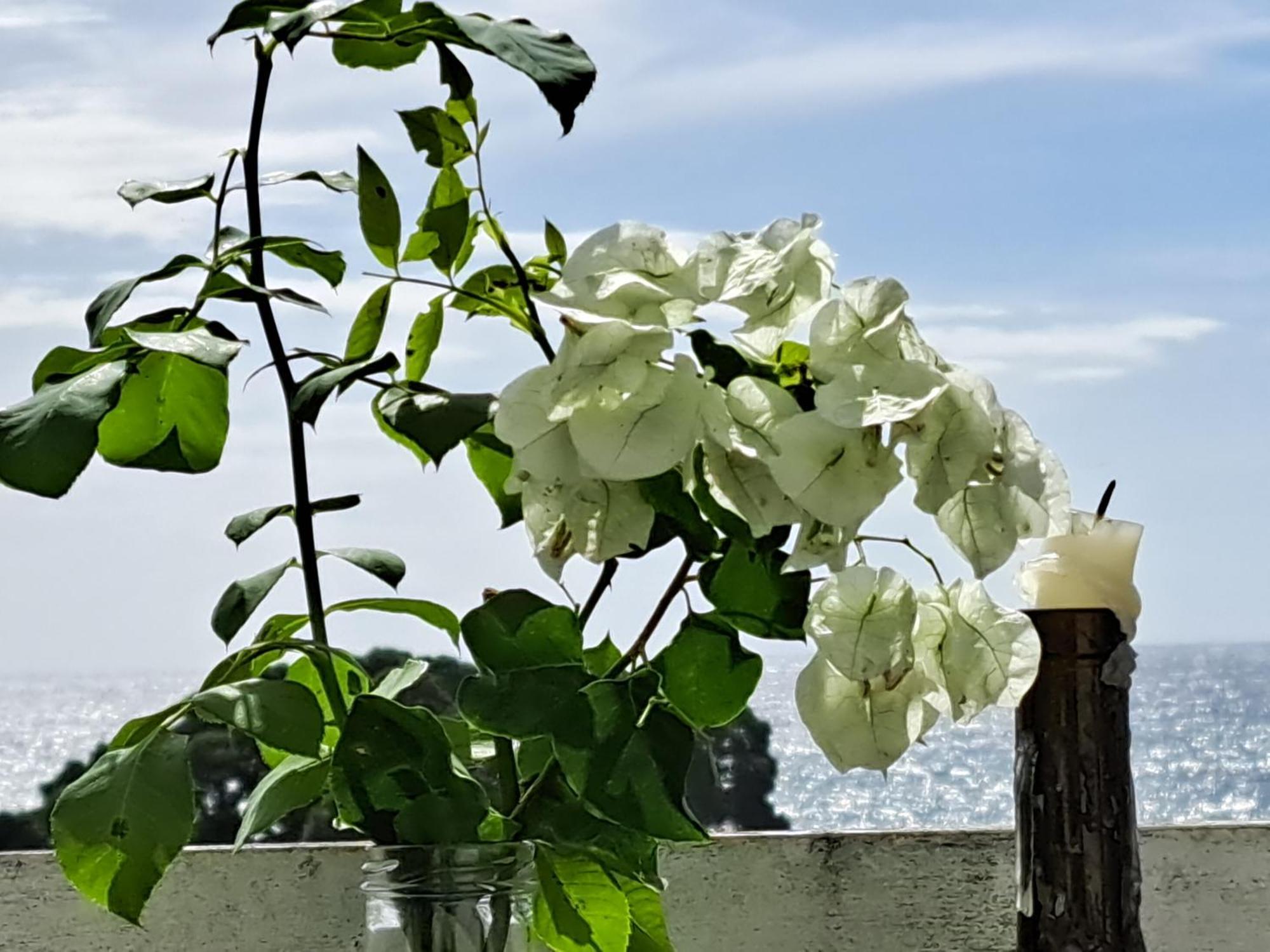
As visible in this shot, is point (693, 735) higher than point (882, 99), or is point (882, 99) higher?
point (882, 99)

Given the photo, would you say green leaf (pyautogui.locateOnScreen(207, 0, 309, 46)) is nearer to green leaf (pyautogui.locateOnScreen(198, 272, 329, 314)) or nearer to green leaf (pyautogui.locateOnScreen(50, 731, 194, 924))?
green leaf (pyautogui.locateOnScreen(198, 272, 329, 314))

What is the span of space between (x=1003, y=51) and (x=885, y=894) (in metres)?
1.08

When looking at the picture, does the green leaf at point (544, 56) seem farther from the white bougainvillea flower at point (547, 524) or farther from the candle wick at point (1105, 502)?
the candle wick at point (1105, 502)

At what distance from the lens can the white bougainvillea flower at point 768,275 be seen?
43cm

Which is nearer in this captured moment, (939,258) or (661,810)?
(661,810)

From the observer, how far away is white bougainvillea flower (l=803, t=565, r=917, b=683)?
43 centimetres

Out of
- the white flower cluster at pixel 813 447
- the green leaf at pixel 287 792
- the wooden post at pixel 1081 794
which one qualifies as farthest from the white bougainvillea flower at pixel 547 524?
the wooden post at pixel 1081 794

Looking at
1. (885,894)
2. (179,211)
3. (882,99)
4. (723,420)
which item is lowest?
(885,894)

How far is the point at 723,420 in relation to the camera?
413 millimetres

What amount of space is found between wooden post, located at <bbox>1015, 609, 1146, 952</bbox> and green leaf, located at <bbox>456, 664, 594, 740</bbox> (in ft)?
1.04

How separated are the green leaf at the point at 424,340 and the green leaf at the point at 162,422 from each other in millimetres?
87

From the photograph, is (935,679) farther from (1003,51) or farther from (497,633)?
(1003,51)

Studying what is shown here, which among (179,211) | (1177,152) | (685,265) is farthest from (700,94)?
(1177,152)

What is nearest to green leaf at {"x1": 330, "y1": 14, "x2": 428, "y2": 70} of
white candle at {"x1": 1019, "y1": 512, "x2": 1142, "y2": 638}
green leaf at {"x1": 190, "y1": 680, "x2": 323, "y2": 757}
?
green leaf at {"x1": 190, "y1": 680, "x2": 323, "y2": 757}
